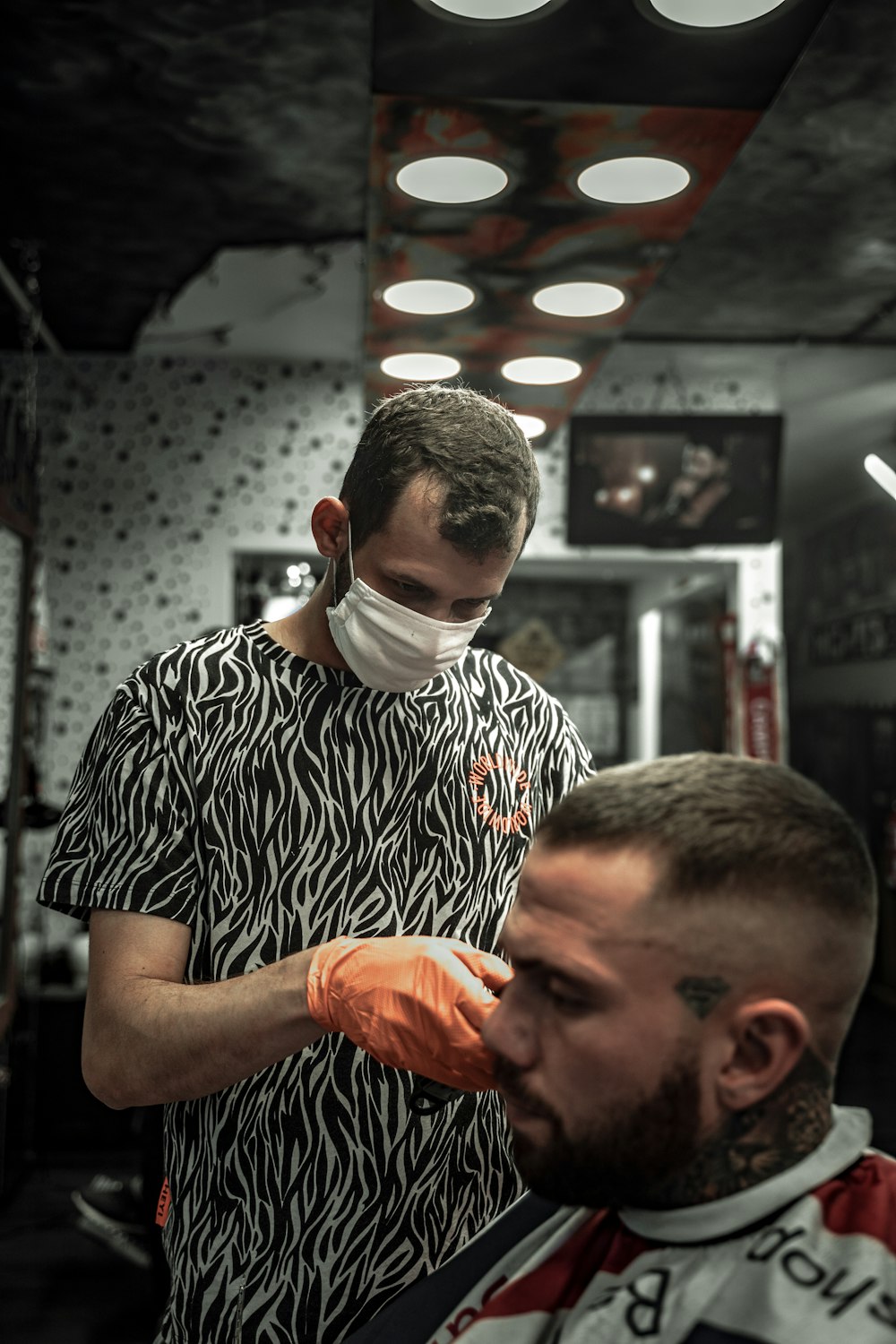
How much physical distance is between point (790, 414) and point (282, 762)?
5665 millimetres

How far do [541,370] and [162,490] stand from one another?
2.51m

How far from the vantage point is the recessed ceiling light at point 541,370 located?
3639 millimetres

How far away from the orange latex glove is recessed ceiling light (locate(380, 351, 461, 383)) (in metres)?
2.66

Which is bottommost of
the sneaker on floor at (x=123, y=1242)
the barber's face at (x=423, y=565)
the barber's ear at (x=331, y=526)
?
the sneaker on floor at (x=123, y=1242)

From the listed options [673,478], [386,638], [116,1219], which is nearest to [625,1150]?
[386,638]

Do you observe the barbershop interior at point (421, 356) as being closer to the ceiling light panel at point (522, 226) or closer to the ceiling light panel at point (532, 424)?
the ceiling light panel at point (522, 226)

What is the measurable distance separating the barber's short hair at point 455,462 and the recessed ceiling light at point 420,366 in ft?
7.45

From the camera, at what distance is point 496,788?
1.54 m

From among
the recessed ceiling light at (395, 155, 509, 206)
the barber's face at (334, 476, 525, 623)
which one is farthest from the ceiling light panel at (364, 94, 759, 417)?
the barber's face at (334, 476, 525, 623)

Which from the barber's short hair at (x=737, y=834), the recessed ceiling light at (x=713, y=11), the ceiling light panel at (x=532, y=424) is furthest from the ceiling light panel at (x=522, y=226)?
the barber's short hair at (x=737, y=834)

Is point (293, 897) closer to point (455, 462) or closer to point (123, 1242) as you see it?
point (455, 462)

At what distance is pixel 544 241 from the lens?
2.76m

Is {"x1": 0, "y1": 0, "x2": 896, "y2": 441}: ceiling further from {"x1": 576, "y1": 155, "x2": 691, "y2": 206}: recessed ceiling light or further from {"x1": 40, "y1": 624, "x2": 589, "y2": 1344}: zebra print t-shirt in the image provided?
{"x1": 40, "y1": 624, "x2": 589, "y2": 1344}: zebra print t-shirt

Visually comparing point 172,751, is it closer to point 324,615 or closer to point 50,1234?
point 324,615
